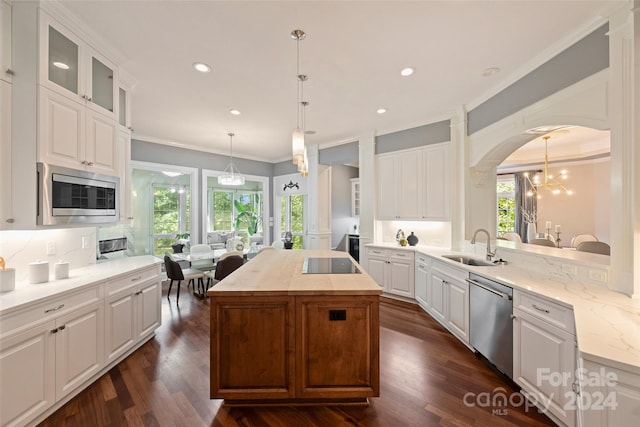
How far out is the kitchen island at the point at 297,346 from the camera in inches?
73.9

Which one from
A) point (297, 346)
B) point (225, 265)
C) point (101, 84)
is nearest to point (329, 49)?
point (101, 84)

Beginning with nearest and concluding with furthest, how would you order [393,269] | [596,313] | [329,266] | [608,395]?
1. [608,395]
2. [596,313]
3. [329,266]
4. [393,269]

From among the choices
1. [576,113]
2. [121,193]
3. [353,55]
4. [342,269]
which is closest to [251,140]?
[121,193]

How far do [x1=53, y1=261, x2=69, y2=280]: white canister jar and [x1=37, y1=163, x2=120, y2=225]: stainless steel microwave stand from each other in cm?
40

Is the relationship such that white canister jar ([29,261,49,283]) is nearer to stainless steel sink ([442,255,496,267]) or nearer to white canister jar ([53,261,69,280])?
white canister jar ([53,261,69,280])

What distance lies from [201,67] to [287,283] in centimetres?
238

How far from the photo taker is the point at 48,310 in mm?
1812

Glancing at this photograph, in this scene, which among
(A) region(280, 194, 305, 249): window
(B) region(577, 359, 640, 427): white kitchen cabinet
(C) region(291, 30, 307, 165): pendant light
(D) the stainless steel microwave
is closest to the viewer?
(B) region(577, 359, 640, 427): white kitchen cabinet

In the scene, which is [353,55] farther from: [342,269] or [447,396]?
[447,396]

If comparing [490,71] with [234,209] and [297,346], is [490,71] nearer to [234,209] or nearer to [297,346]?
[297,346]

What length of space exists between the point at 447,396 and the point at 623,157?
218 centimetres

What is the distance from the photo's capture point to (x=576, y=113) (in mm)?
2168

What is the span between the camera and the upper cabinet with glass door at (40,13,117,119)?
6.46ft

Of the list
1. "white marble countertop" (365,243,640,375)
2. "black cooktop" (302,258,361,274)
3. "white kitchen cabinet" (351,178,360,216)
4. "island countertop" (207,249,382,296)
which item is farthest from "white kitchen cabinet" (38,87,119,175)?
"white kitchen cabinet" (351,178,360,216)
